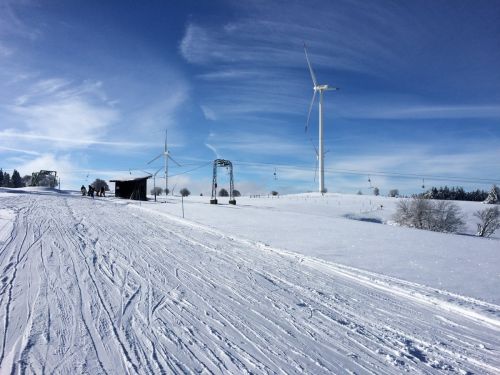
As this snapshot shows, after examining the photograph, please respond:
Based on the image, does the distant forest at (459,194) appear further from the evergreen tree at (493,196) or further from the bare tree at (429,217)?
the bare tree at (429,217)

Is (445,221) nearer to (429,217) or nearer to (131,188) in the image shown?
(429,217)

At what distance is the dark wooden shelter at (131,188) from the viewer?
178 feet

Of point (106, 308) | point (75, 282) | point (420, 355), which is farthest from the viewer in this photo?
point (75, 282)

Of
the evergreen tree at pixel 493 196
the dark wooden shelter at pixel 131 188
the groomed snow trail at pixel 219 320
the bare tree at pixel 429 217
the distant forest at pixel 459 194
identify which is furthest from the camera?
the distant forest at pixel 459 194

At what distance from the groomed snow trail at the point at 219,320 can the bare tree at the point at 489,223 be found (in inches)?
2238

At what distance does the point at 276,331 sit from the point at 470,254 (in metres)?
12.1

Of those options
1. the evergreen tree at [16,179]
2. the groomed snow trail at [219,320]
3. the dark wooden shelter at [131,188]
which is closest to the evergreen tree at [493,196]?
the dark wooden shelter at [131,188]

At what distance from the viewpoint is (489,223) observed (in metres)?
56.1

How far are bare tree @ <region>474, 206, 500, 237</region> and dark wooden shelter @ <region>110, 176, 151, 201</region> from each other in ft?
173

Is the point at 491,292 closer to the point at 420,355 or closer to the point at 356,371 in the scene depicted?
the point at 420,355

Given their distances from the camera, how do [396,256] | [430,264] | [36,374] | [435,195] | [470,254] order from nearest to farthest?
[36,374], [430,264], [396,256], [470,254], [435,195]

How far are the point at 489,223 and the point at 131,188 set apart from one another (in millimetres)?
56942

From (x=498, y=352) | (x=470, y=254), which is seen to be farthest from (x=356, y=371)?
(x=470, y=254)

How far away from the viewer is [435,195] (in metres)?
126
